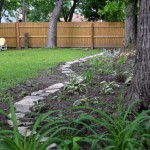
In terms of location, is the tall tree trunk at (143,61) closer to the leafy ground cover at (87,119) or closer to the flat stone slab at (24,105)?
the leafy ground cover at (87,119)

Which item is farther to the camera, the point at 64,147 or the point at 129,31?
the point at 129,31

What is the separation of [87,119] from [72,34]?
18.2 meters

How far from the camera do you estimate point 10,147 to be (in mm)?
2535

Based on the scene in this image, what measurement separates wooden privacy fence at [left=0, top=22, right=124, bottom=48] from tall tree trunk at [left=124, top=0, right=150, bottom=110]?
1711 cm

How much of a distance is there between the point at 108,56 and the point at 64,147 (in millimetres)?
9424

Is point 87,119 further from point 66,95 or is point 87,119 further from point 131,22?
point 131,22

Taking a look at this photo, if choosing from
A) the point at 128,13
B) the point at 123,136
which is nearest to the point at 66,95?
the point at 123,136

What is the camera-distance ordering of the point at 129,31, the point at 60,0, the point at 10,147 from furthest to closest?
Answer: the point at 60,0
the point at 129,31
the point at 10,147

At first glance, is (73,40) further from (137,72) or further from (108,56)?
(137,72)

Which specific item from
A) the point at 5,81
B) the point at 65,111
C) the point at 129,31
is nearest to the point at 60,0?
the point at 129,31

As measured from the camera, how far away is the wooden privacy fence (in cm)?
2086

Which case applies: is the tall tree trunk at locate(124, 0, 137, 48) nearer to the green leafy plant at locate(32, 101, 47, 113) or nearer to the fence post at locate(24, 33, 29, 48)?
the fence post at locate(24, 33, 29, 48)

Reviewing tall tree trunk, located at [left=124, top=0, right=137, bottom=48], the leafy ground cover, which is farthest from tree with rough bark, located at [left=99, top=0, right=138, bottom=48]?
the leafy ground cover

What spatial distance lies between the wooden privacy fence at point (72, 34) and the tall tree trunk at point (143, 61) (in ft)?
56.1
